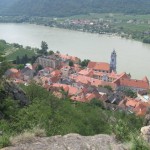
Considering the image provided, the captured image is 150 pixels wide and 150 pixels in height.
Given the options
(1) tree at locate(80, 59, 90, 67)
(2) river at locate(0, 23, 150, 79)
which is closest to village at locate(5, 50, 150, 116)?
(1) tree at locate(80, 59, 90, 67)

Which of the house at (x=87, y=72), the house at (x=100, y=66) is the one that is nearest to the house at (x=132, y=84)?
the house at (x=87, y=72)

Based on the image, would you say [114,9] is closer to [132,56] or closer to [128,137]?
[132,56]

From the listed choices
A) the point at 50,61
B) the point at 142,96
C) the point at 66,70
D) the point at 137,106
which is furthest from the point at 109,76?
the point at 137,106

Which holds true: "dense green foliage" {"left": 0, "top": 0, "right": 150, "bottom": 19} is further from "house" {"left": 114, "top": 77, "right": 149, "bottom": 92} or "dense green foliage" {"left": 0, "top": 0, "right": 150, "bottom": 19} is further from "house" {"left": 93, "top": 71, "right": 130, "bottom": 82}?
"house" {"left": 114, "top": 77, "right": 149, "bottom": 92}

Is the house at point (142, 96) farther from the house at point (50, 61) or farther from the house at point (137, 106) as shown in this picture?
the house at point (50, 61)

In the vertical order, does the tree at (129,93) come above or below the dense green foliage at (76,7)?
below

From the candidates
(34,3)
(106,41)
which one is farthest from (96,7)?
(106,41)
